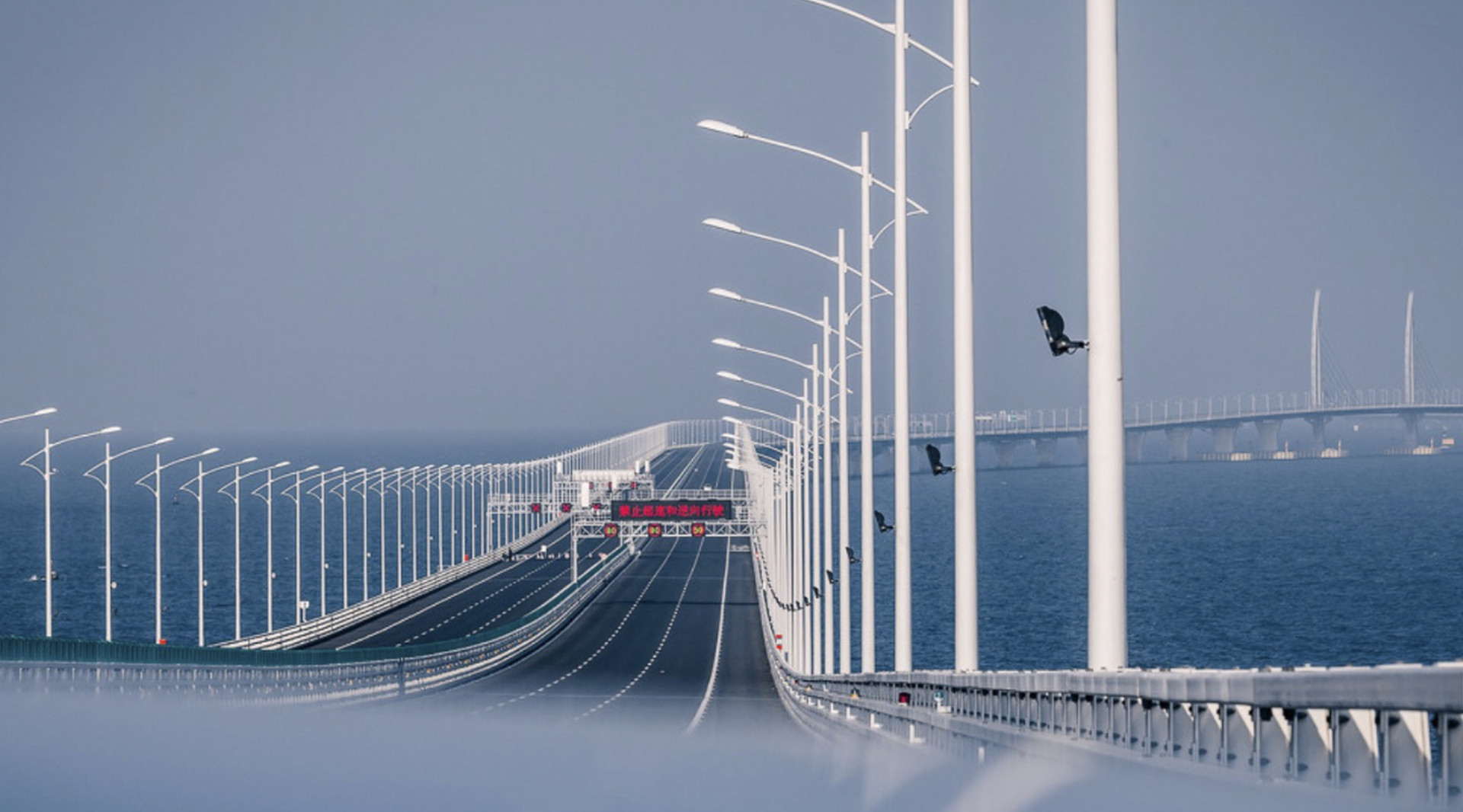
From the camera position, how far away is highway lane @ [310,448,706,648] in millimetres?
91250

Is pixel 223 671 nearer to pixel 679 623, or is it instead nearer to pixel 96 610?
pixel 679 623

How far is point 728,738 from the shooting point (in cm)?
1600

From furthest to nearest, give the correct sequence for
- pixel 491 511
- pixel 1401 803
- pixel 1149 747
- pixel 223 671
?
pixel 491 511
pixel 223 671
pixel 1149 747
pixel 1401 803

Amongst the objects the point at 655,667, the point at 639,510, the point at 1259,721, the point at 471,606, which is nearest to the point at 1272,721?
the point at 1259,721

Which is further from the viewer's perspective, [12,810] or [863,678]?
[863,678]

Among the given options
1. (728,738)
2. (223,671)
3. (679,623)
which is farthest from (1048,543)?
(728,738)

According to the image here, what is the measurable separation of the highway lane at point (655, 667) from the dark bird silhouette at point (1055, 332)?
5615 mm

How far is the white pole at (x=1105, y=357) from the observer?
557 inches

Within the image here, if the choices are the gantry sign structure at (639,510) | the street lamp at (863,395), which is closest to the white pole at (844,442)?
the street lamp at (863,395)

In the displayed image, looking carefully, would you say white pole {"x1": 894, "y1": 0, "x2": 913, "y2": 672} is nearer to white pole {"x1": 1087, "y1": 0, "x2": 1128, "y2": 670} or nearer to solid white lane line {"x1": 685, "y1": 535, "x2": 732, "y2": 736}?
solid white lane line {"x1": 685, "y1": 535, "x2": 732, "y2": 736}

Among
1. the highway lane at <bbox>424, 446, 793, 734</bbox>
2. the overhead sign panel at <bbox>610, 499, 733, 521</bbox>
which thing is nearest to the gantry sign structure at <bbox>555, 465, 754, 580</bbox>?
the overhead sign panel at <bbox>610, 499, 733, 521</bbox>

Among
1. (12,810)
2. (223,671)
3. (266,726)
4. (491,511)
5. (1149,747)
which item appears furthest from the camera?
(491,511)

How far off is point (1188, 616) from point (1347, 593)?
14.8m

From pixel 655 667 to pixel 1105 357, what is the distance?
62120 millimetres
